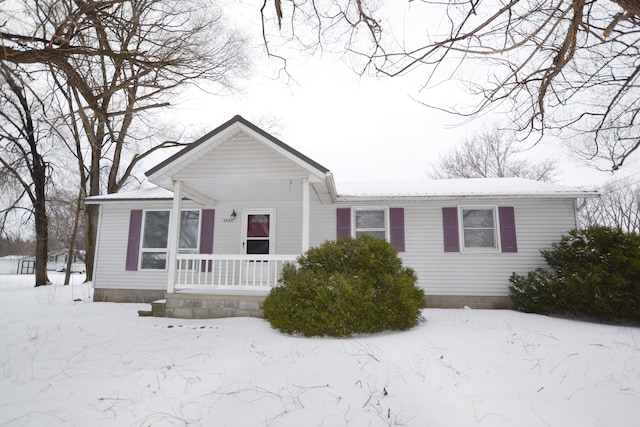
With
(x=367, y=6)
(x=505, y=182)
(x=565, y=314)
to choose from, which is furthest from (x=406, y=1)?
(x=505, y=182)

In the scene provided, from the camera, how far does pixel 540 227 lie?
8.54 metres

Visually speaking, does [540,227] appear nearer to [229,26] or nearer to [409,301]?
[409,301]

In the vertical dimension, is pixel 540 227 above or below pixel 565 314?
above

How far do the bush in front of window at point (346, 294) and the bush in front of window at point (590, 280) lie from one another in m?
3.40

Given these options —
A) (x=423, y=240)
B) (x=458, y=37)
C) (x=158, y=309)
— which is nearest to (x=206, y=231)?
(x=158, y=309)

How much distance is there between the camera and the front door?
941cm

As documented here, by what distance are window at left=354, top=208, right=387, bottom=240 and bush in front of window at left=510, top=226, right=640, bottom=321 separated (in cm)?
354

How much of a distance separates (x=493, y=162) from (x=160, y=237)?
64.8 ft

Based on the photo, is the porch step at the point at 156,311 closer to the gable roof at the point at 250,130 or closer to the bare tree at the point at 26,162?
the gable roof at the point at 250,130

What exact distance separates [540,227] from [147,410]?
9.20 metres

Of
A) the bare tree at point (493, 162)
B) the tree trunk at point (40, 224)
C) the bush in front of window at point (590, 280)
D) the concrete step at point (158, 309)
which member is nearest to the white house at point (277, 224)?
the concrete step at point (158, 309)

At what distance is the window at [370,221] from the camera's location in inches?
361

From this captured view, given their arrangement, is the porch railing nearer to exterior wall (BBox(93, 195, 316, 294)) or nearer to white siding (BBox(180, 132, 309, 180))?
exterior wall (BBox(93, 195, 316, 294))

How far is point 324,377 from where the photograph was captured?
360 centimetres
